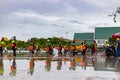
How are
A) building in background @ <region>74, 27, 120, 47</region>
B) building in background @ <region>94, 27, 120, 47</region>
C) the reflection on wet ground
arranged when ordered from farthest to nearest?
building in background @ <region>94, 27, 120, 47</region>
building in background @ <region>74, 27, 120, 47</region>
the reflection on wet ground

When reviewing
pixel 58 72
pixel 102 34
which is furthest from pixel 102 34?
pixel 58 72

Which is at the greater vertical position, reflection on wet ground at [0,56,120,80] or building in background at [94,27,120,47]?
building in background at [94,27,120,47]

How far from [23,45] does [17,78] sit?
259 ft

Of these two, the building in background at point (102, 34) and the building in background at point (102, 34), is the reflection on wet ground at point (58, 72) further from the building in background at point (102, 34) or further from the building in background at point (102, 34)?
the building in background at point (102, 34)

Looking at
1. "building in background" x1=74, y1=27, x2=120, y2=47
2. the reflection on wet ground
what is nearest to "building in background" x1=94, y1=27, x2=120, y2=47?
"building in background" x1=74, y1=27, x2=120, y2=47

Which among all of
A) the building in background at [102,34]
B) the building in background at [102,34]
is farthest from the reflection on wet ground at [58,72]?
the building in background at [102,34]

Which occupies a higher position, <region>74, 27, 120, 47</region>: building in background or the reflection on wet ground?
<region>74, 27, 120, 47</region>: building in background

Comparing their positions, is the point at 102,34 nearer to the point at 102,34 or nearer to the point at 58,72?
the point at 102,34

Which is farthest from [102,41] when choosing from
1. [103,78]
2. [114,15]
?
[103,78]

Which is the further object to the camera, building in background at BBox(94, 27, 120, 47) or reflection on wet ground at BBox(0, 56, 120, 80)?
building in background at BBox(94, 27, 120, 47)

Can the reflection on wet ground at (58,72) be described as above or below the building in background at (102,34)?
below

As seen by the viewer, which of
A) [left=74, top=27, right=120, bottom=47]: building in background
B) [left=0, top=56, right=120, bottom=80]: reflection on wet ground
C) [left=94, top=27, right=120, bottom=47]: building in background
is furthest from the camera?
[left=94, top=27, right=120, bottom=47]: building in background

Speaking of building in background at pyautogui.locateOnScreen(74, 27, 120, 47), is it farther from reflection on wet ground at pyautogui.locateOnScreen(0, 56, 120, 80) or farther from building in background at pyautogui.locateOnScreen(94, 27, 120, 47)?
reflection on wet ground at pyautogui.locateOnScreen(0, 56, 120, 80)

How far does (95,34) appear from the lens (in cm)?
16062
